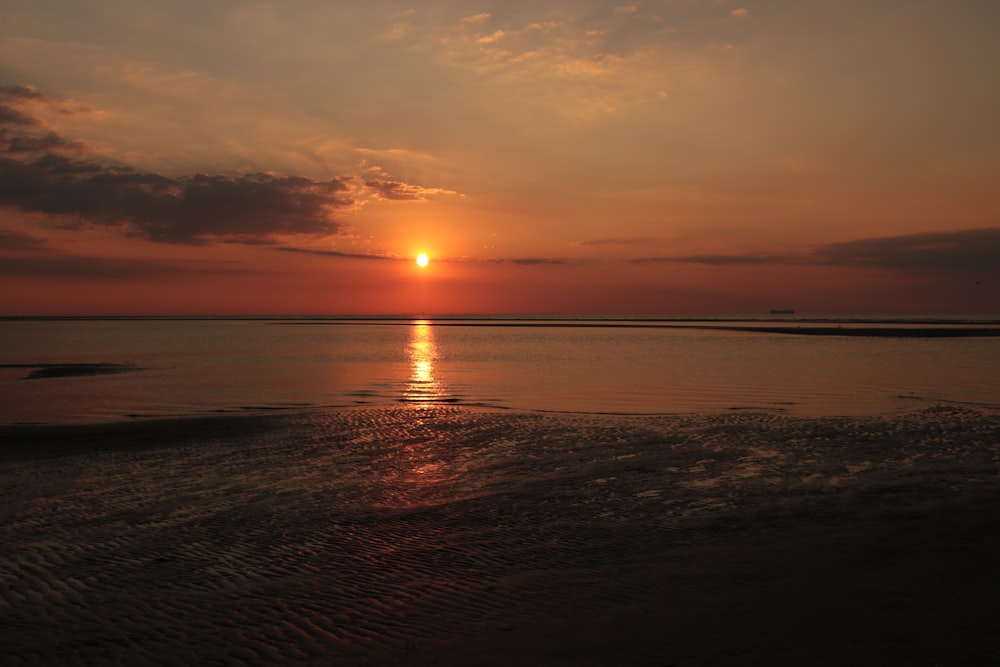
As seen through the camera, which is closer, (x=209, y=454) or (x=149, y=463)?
(x=149, y=463)

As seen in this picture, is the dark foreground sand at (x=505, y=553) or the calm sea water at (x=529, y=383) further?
the calm sea water at (x=529, y=383)

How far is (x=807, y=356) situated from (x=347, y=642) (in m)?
59.2

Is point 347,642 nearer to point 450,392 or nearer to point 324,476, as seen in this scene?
point 324,476

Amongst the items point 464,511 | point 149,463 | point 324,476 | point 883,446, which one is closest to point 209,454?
point 149,463

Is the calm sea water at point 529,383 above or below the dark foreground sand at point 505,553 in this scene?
below

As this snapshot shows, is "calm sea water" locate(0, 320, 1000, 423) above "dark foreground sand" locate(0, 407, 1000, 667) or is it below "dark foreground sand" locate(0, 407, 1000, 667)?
below

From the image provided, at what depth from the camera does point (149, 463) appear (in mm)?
18766

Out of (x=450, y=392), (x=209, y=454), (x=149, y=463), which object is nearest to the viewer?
(x=149, y=463)

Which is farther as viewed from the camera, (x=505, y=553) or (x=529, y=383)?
(x=529, y=383)

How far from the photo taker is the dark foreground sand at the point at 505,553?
8.16 metres

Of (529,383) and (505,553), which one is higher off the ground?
(505,553)

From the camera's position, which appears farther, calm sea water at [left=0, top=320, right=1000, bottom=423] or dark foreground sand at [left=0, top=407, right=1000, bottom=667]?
calm sea water at [left=0, top=320, right=1000, bottom=423]

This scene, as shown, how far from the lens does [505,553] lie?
11.5 meters

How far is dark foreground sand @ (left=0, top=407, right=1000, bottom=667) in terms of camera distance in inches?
321
